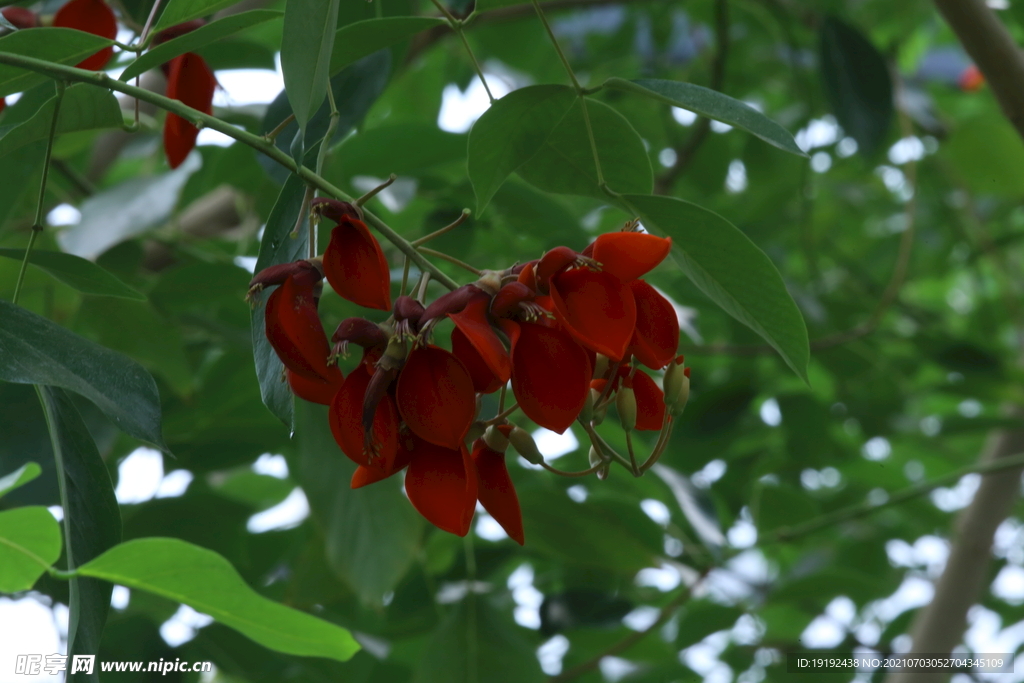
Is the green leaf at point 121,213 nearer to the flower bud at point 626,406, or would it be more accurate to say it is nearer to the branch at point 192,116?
the branch at point 192,116

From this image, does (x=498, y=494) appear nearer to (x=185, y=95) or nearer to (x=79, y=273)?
(x=79, y=273)

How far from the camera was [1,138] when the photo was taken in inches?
19.3

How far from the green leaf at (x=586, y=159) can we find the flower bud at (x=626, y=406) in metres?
0.13

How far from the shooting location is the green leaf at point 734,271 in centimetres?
48

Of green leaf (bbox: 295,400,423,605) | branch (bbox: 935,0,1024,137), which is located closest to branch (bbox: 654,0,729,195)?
branch (bbox: 935,0,1024,137)

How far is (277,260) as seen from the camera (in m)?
0.49

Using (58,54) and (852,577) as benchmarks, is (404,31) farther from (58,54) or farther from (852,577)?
(852,577)

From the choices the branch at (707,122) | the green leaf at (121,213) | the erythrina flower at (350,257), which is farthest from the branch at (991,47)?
the green leaf at (121,213)

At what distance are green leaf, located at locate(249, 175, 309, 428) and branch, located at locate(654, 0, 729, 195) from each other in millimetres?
746

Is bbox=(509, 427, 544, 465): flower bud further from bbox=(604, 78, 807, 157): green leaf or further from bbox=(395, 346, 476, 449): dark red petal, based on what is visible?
bbox=(604, 78, 807, 157): green leaf

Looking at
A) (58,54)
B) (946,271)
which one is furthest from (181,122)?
(946,271)

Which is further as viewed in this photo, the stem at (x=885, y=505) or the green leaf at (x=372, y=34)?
the stem at (x=885, y=505)

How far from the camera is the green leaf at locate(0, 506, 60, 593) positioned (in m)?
0.39

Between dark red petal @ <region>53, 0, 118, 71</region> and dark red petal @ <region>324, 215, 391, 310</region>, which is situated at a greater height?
dark red petal @ <region>53, 0, 118, 71</region>
